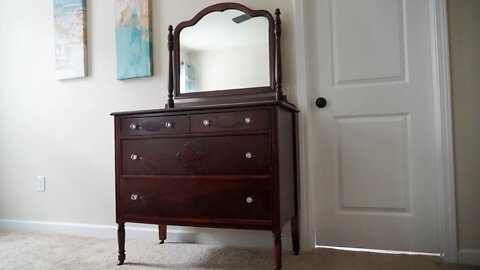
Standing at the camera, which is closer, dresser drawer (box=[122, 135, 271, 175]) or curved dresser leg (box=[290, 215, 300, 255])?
dresser drawer (box=[122, 135, 271, 175])

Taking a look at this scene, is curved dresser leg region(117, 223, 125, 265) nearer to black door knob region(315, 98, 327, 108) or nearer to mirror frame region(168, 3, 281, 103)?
mirror frame region(168, 3, 281, 103)

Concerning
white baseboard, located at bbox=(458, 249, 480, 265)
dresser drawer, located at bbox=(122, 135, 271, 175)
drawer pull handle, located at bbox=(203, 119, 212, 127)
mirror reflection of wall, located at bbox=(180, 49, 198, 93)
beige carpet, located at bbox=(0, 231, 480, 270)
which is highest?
mirror reflection of wall, located at bbox=(180, 49, 198, 93)

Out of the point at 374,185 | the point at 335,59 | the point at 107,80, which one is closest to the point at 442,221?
the point at 374,185

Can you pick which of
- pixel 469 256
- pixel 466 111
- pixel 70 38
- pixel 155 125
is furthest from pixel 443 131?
pixel 70 38

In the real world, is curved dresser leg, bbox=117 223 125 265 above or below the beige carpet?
above

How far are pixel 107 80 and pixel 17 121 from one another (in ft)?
3.17

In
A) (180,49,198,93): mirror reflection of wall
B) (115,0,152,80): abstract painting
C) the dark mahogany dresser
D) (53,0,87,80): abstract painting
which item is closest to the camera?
the dark mahogany dresser

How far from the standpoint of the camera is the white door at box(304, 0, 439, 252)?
1828 mm

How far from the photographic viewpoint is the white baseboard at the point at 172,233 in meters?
2.02

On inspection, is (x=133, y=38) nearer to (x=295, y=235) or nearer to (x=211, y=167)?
(x=211, y=167)

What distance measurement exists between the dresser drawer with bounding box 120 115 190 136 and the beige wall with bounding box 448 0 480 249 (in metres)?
1.44

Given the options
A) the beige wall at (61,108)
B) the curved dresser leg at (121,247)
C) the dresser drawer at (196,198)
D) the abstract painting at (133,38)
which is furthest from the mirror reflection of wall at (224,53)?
the curved dresser leg at (121,247)

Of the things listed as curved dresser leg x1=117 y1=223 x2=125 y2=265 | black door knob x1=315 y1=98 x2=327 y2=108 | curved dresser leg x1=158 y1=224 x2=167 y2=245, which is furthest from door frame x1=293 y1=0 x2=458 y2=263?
curved dresser leg x1=117 y1=223 x2=125 y2=265

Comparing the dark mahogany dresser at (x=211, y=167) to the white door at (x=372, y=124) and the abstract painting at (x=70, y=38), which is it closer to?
the white door at (x=372, y=124)
